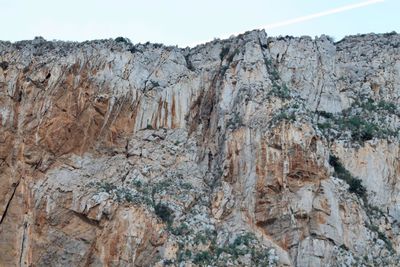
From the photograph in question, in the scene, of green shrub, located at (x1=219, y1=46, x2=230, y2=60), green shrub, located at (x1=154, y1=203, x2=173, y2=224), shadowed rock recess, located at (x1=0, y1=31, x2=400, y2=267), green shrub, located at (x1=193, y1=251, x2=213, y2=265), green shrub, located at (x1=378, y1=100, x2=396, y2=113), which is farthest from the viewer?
green shrub, located at (x1=219, y1=46, x2=230, y2=60)

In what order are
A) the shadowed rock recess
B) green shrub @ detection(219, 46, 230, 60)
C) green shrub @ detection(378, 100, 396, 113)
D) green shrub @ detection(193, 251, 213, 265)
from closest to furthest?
green shrub @ detection(193, 251, 213, 265) → the shadowed rock recess → green shrub @ detection(378, 100, 396, 113) → green shrub @ detection(219, 46, 230, 60)

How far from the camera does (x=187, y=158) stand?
3925cm

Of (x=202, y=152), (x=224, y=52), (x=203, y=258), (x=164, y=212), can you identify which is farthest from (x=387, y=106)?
(x=203, y=258)

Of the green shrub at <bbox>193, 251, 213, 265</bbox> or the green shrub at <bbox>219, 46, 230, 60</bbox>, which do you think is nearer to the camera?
the green shrub at <bbox>193, 251, 213, 265</bbox>

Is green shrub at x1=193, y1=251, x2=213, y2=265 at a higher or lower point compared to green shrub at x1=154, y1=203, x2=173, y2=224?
lower

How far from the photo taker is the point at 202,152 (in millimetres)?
39406

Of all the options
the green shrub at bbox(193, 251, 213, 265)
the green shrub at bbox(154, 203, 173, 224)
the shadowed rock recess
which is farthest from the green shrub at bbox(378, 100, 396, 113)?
the green shrub at bbox(193, 251, 213, 265)

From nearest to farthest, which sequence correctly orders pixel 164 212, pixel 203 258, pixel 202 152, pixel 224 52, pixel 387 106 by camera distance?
pixel 203 258, pixel 164 212, pixel 202 152, pixel 387 106, pixel 224 52

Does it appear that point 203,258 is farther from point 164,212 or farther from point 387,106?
point 387,106

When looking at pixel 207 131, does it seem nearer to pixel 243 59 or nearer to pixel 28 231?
pixel 243 59

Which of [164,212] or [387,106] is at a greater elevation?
[387,106]

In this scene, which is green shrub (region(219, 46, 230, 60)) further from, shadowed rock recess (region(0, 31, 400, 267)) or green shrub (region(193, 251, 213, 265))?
green shrub (region(193, 251, 213, 265))

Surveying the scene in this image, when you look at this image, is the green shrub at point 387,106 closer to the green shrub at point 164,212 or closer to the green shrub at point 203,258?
the green shrub at point 164,212

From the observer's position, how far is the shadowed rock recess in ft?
112
